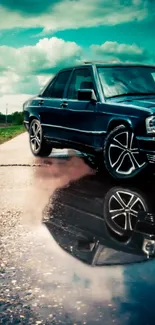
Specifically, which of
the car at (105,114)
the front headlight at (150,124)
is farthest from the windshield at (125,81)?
the front headlight at (150,124)

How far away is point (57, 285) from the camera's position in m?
3.74

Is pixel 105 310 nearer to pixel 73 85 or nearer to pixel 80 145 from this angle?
pixel 80 145

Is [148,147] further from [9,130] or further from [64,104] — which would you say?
[9,130]

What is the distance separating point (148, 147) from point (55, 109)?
3.11m

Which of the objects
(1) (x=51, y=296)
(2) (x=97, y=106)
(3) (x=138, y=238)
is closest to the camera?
(1) (x=51, y=296)

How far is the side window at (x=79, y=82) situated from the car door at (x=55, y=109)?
0.25 m

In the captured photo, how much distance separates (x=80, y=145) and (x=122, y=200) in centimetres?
291

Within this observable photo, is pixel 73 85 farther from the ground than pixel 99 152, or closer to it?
farther from the ground

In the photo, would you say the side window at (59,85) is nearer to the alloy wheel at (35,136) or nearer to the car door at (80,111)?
the car door at (80,111)

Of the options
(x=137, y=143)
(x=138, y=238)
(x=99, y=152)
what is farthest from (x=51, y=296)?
(x=99, y=152)

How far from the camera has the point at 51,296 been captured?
3.50 metres

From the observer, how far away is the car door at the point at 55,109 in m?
10.8

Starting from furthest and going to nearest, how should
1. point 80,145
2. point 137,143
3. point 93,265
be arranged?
point 80,145 < point 137,143 < point 93,265

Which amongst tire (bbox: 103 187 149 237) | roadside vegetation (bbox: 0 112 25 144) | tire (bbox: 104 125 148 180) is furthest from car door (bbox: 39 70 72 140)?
roadside vegetation (bbox: 0 112 25 144)
